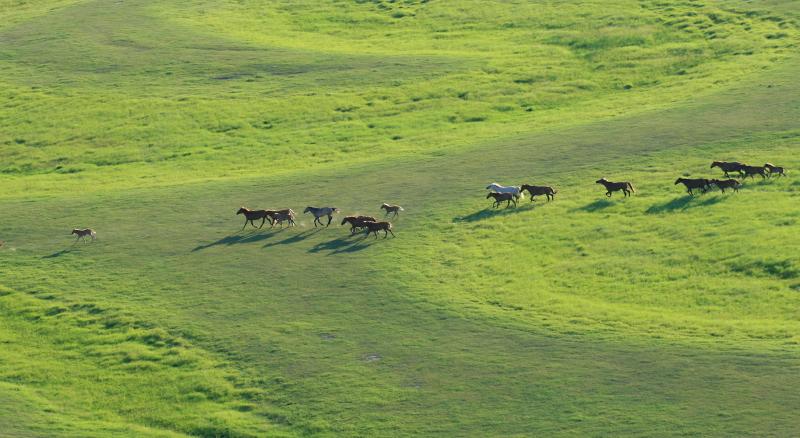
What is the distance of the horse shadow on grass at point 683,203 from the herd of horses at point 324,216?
11.0 m

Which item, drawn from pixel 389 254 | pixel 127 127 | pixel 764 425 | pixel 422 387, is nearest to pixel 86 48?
pixel 127 127

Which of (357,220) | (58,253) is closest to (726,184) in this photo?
(357,220)

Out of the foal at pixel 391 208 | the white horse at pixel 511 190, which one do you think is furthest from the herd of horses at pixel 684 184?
the foal at pixel 391 208

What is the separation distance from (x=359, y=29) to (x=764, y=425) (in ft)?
214

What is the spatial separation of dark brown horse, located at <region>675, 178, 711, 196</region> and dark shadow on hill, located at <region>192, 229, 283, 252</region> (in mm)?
17733

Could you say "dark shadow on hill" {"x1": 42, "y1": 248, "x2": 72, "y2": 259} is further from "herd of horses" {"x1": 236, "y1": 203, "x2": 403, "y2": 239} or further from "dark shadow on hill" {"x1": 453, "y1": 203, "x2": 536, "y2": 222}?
"dark shadow on hill" {"x1": 453, "y1": 203, "x2": 536, "y2": 222}

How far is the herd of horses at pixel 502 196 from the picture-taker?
49.9 metres

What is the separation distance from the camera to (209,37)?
90438 mm

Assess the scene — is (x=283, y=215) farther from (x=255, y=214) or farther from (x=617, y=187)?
(x=617, y=187)

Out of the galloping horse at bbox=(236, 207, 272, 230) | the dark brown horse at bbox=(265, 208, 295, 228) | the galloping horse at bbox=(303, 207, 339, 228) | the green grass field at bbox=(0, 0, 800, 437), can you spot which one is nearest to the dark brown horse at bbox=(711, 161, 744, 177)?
the green grass field at bbox=(0, 0, 800, 437)

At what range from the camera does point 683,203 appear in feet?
168

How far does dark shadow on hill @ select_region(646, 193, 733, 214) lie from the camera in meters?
50.6

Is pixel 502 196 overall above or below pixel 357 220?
above

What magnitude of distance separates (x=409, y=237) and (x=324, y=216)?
14.5 feet
